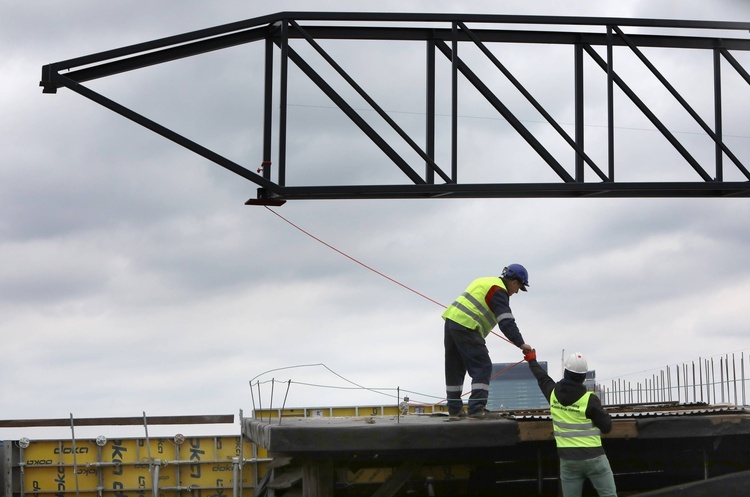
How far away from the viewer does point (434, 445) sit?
1096 cm

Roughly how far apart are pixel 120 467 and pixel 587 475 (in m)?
11.8

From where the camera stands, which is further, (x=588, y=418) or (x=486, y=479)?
(x=486, y=479)

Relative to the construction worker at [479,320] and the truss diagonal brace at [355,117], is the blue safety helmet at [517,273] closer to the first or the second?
the construction worker at [479,320]

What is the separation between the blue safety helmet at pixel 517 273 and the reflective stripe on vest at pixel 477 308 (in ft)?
0.38

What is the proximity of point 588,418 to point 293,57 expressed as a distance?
5.36m

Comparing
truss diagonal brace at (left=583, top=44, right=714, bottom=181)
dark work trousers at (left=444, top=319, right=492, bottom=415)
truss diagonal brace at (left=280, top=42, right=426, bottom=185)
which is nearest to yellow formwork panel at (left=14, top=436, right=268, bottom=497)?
dark work trousers at (left=444, top=319, right=492, bottom=415)

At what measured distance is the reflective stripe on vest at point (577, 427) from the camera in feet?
34.2

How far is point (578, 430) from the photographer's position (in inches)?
412

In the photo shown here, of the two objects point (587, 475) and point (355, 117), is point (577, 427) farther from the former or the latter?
point (355, 117)

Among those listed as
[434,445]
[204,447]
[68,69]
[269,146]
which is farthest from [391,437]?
[204,447]

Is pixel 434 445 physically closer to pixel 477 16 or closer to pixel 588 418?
Result: pixel 588 418

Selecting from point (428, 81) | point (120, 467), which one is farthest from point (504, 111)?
point (120, 467)

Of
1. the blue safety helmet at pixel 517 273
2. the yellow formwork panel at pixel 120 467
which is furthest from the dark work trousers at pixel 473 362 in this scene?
the yellow formwork panel at pixel 120 467

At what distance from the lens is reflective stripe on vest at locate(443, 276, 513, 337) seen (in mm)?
12133
